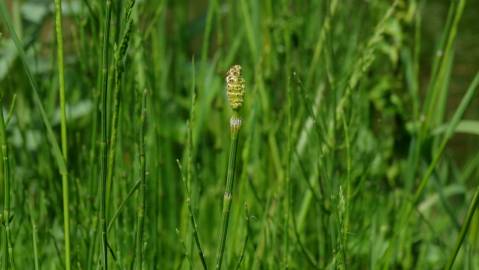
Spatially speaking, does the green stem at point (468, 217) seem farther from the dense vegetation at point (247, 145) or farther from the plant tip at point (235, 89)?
the plant tip at point (235, 89)

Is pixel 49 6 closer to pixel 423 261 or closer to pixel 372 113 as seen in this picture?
pixel 372 113

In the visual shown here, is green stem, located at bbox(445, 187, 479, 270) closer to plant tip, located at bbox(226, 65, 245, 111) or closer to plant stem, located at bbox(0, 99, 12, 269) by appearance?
plant tip, located at bbox(226, 65, 245, 111)

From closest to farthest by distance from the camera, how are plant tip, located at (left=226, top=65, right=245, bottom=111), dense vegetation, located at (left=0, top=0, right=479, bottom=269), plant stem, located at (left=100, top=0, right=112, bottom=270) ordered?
1. plant tip, located at (left=226, top=65, right=245, bottom=111)
2. plant stem, located at (left=100, top=0, right=112, bottom=270)
3. dense vegetation, located at (left=0, top=0, right=479, bottom=269)

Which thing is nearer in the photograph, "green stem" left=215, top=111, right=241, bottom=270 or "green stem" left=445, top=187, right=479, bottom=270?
"green stem" left=215, top=111, right=241, bottom=270

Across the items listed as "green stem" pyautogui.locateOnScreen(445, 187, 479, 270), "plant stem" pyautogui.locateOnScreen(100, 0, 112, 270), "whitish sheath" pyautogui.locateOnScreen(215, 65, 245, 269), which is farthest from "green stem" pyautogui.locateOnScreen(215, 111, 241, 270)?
"green stem" pyautogui.locateOnScreen(445, 187, 479, 270)

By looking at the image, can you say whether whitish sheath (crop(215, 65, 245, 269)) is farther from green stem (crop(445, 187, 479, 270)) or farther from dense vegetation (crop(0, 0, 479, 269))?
green stem (crop(445, 187, 479, 270))

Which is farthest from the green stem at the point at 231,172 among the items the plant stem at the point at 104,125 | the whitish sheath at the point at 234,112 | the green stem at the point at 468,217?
the green stem at the point at 468,217

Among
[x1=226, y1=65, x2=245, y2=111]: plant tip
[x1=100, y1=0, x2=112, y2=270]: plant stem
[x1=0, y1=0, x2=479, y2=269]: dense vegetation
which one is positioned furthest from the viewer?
[x1=0, y1=0, x2=479, y2=269]: dense vegetation

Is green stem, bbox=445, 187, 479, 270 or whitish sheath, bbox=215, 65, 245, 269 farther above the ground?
whitish sheath, bbox=215, 65, 245, 269

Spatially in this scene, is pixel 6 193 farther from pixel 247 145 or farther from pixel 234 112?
pixel 247 145
